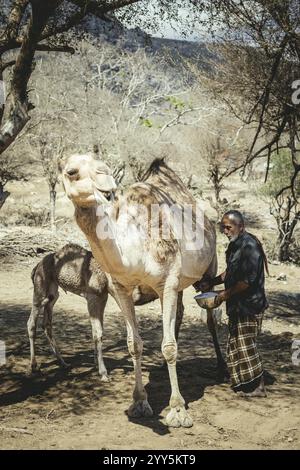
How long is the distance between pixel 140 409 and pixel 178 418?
41 centimetres

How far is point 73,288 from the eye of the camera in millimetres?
7148

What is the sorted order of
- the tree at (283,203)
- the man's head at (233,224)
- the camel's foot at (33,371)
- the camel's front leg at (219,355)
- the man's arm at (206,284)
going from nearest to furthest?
1. the man's head at (233,224)
2. the man's arm at (206,284)
3. the camel's front leg at (219,355)
4. the camel's foot at (33,371)
5. the tree at (283,203)

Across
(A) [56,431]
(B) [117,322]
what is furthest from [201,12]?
(A) [56,431]

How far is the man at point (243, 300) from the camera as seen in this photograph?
585 cm

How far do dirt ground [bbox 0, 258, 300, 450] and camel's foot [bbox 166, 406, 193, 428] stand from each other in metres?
0.05

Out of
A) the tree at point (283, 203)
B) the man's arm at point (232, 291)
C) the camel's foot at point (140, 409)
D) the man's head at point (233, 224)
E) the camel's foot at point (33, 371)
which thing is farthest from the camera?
the tree at point (283, 203)

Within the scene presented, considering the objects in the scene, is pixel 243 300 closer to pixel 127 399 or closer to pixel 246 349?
pixel 246 349

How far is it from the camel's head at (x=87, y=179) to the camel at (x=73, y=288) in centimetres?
248

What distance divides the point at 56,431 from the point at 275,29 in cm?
692

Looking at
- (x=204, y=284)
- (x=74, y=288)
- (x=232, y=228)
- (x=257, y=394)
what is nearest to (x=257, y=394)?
(x=257, y=394)

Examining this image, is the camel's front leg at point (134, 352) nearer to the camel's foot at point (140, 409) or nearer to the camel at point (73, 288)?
the camel's foot at point (140, 409)

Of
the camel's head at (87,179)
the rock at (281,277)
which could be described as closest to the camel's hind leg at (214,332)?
the camel's head at (87,179)

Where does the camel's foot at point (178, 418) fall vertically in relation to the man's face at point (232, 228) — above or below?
below

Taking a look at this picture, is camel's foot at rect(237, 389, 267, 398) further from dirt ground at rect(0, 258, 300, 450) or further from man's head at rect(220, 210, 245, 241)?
man's head at rect(220, 210, 245, 241)
